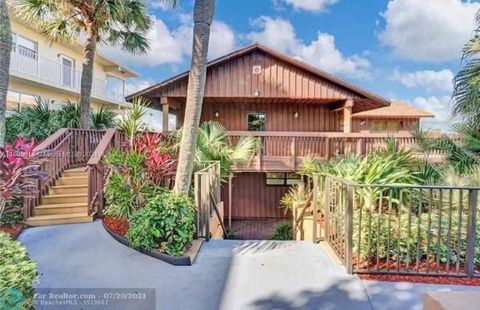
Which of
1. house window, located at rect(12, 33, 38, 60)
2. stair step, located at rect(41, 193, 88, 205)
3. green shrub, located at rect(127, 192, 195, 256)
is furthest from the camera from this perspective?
house window, located at rect(12, 33, 38, 60)

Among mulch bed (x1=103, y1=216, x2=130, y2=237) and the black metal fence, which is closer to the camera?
the black metal fence

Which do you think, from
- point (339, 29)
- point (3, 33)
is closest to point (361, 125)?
point (339, 29)

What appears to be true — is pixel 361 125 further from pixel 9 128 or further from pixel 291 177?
pixel 9 128

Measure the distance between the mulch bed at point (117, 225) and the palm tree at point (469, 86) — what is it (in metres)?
7.48

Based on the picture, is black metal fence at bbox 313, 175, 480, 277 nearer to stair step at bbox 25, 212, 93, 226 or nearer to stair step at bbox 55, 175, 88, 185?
stair step at bbox 25, 212, 93, 226

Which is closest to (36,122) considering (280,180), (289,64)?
(289,64)

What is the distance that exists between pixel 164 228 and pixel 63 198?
11.6 ft

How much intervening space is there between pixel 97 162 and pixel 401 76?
3495 cm

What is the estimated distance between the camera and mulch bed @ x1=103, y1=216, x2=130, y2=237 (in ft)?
19.1

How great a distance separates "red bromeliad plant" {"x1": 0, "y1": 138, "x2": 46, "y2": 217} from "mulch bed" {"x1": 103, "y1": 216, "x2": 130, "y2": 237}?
5.38 ft

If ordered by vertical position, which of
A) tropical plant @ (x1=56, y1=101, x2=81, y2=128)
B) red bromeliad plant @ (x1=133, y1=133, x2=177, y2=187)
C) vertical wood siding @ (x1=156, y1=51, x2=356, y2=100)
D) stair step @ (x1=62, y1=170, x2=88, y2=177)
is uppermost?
vertical wood siding @ (x1=156, y1=51, x2=356, y2=100)

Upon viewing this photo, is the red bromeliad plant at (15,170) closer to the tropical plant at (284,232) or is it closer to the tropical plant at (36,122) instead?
the tropical plant at (36,122)

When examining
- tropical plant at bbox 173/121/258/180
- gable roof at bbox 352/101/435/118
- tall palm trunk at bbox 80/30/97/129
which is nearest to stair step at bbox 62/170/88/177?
tropical plant at bbox 173/121/258/180

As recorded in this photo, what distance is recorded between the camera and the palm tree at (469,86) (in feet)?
22.0
